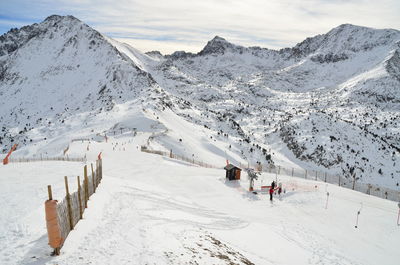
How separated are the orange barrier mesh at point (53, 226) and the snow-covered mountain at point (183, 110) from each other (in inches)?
1646

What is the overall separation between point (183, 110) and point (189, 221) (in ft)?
269

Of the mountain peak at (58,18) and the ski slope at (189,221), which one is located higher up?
the mountain peak at (58,18)

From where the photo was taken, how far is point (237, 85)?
197 metres

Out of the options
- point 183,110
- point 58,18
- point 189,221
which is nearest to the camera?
point 189,221

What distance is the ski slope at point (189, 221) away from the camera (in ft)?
38.9

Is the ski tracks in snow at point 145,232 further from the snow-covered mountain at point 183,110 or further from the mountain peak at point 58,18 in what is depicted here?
the mountain peak at point 58,18

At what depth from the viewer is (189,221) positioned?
60.3 feet

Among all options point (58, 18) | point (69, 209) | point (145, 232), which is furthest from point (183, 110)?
point (58, 18)

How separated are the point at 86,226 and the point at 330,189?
89.3 feet

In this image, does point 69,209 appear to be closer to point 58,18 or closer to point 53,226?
point 53,226

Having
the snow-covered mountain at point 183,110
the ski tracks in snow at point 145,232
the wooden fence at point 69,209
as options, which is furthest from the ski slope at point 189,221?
the snow-covered mountain at point 183,110

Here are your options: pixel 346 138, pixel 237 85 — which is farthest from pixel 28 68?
pixel 346 138

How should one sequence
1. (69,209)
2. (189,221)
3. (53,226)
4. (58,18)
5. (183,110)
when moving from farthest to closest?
(58,18) → (183,110) → (189,221) → (69,209) → (53,226)

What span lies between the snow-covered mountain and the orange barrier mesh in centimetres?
4181
